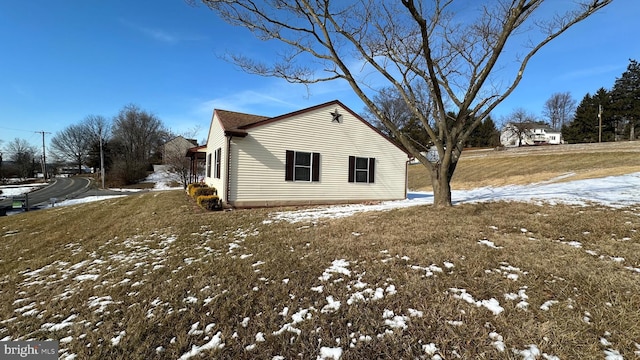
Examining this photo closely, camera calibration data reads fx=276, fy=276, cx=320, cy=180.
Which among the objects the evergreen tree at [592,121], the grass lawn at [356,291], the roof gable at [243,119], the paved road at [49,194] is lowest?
the paved road at [49,194]

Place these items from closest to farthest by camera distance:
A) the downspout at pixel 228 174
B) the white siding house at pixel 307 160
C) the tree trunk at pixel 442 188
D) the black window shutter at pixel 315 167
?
1. the tree trunk at pixel 442 188
2. the downspout at pixel 228 174
3. the white siding house at pixel 307 160
4. the black window shutter at pixel 315 167

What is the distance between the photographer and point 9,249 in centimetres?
750

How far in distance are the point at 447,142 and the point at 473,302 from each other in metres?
5.14

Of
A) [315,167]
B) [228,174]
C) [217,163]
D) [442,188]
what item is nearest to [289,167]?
[315,167]

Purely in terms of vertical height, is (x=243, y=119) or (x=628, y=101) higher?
(x=628, y=101)

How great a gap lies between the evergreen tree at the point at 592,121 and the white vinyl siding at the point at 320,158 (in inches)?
1582

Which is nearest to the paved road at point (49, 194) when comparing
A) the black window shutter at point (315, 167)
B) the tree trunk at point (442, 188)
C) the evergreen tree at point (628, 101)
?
the black window shutter at point (315, 167)

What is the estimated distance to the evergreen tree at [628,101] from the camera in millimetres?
34188

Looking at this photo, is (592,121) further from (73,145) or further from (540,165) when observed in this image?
(73,145)

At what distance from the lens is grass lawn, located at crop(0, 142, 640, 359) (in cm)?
241

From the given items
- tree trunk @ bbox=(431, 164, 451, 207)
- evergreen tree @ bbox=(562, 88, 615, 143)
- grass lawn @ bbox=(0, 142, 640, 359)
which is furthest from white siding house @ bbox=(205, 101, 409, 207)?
evergreen tree @ bbox=(562, 88, 615, 143)

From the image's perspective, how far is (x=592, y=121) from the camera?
37.0 m

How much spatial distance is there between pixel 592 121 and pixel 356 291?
5022 cm

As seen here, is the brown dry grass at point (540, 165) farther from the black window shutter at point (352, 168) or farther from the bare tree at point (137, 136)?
the bare tree at point (137, 136)
